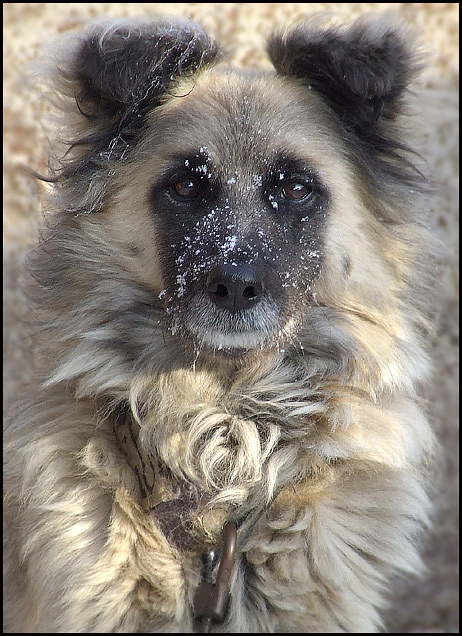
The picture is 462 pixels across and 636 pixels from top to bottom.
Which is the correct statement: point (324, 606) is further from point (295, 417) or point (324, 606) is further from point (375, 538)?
point (295, 417)

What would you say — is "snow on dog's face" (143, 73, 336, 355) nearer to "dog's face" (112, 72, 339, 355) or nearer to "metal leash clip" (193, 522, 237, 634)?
"dog's face" (112, 72, 339, 355)

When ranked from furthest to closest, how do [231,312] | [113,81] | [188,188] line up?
[188,188] < [113,81] < [231,312]

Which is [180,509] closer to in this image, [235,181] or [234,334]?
Answer: [234,334]

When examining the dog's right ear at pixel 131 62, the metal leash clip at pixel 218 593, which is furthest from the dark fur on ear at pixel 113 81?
the metal leash clip at pixel 218 593

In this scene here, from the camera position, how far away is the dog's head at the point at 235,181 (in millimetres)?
2357

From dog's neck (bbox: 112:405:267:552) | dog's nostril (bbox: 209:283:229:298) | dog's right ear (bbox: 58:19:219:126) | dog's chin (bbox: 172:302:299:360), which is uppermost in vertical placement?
dog's right ear (bbox: 58:19:219:126)

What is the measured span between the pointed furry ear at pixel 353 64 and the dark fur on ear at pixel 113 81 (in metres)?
0.29

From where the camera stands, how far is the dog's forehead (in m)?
2.49

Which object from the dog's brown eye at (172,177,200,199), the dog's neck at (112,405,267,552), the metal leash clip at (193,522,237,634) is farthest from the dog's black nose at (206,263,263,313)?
the metal leash clip at (193,522,237,634)

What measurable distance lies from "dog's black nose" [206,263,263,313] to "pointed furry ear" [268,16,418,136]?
2.48 ft

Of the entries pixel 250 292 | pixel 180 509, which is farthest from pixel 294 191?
pixel 180 509

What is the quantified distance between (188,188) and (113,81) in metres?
0.41

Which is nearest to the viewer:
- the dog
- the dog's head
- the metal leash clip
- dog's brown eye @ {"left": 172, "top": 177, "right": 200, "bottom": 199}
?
the metal leash clip

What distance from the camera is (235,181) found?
2.44 metres
